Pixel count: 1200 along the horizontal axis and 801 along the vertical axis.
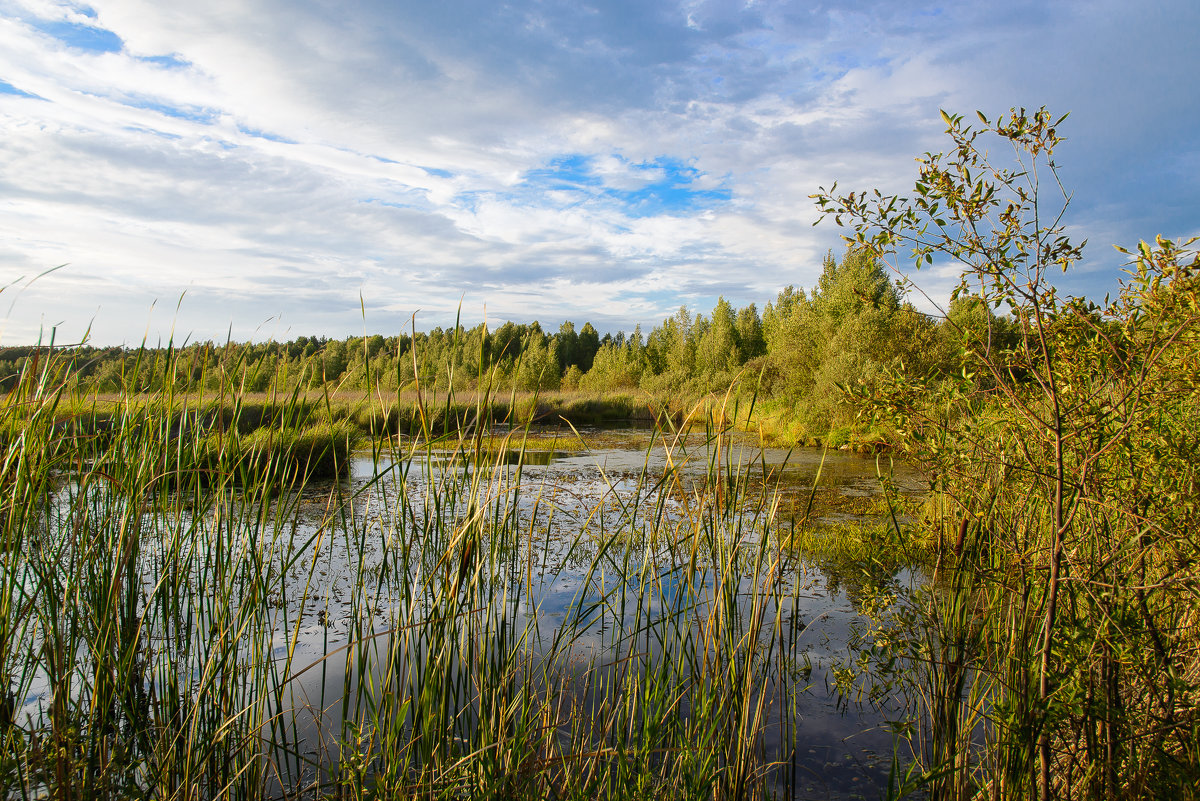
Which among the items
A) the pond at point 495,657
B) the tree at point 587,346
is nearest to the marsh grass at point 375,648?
the pond at point 495,657

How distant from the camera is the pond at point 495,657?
6.70ft

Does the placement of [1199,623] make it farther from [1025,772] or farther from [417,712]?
[417,712]

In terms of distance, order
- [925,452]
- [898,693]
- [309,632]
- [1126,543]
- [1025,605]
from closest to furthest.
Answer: [1025,605], [1126,543], [925,452], [898,693], [309,632]

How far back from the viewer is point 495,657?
116 inches

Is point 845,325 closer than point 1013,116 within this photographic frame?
No

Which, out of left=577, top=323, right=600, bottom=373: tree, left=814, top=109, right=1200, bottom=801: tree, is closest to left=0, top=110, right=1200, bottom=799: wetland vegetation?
left=814, top=109, right=1200, bottom=801: tree

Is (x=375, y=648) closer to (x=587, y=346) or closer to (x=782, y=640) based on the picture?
(x=782, y=640)

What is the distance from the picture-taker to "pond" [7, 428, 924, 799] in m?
2.04

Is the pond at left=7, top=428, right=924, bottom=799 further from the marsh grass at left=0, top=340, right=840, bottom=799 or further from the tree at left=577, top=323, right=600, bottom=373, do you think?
the tree at left=577, top=323, right=600, bottom=373

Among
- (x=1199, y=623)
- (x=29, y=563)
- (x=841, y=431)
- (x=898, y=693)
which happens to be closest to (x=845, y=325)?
A: (x=841, y=431)

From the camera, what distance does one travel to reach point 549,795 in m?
2.40

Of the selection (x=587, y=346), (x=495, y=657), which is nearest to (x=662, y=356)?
(x=587, y=346)

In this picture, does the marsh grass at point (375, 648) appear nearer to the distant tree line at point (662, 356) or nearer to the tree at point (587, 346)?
the distant tree line at point (662, 356)

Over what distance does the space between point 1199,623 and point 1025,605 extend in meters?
0.65
